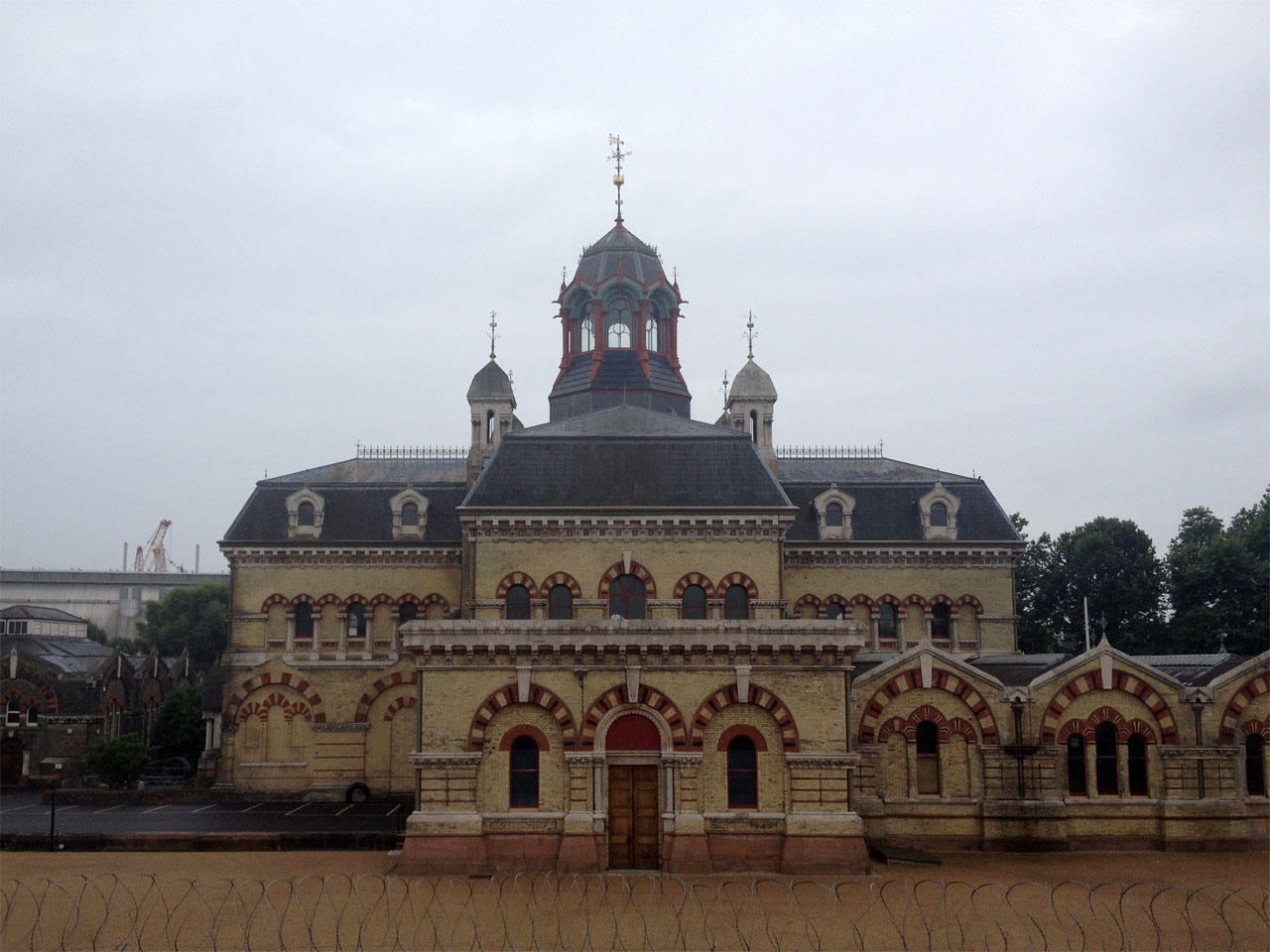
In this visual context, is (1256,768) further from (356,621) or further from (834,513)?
(356,621)

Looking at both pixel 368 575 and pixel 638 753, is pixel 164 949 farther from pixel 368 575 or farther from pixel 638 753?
pixel 368 575

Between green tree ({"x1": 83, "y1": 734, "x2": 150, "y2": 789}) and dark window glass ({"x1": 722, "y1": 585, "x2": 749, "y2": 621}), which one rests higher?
dark window glass ({"x1": 722, "y1": 585, "x2": 749, "y2": 621})

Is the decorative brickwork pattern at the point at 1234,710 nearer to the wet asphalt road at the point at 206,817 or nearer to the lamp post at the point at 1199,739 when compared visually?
the lamp post at the point at 1199,739

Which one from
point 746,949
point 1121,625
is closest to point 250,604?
point 746,949

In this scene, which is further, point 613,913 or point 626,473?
point 626,473

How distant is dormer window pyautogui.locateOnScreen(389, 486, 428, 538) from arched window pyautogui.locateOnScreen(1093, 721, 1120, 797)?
27.8m

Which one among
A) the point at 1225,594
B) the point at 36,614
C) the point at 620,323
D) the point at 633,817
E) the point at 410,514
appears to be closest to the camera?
the point at 633,817

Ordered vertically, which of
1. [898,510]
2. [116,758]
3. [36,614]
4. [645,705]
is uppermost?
[898,510]

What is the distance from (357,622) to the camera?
4716 cm

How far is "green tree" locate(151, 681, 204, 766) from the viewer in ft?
207

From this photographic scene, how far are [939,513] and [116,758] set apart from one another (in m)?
37.2

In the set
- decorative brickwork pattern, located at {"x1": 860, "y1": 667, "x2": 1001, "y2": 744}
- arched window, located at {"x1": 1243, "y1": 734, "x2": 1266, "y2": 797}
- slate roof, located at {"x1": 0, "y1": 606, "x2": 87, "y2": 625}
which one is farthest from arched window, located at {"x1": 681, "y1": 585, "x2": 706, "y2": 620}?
slate roof, located at {"x1": 0, "y1": 606, "x2": 87, "y2": 625}

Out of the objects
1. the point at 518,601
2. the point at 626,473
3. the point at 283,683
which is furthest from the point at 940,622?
the point at 283,683

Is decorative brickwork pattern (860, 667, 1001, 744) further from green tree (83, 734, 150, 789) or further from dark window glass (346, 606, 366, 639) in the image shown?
green tree (83, 734, 150, 789)
